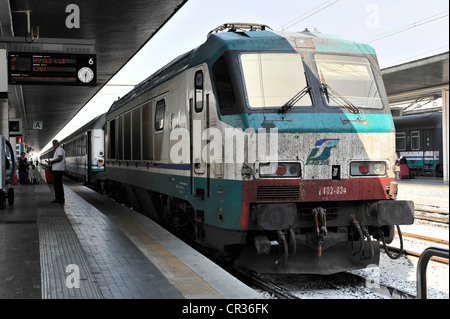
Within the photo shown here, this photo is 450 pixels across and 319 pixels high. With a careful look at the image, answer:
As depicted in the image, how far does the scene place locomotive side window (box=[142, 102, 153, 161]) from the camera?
9945 mm

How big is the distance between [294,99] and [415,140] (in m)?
24.4

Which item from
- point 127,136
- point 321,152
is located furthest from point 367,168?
point 127,136

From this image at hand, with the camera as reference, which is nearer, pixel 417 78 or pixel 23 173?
pixel 417 78

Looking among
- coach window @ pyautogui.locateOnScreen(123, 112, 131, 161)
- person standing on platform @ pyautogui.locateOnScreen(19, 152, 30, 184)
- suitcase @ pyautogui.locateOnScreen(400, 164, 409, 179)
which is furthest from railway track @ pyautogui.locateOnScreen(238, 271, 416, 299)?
suitcase @ pyautogui.locateOnScreen(400, 164, 409, 179)

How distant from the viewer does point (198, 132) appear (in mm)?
7113

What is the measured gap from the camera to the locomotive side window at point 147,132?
9.95m

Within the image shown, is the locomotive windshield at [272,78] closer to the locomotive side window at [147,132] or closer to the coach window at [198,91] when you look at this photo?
the coach window at [198,91]

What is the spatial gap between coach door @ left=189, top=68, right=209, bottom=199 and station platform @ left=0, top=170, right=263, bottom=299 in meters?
0.91

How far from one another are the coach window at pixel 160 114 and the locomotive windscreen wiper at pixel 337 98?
3.30 metres

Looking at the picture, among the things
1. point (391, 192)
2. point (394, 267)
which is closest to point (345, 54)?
point (391, 192)

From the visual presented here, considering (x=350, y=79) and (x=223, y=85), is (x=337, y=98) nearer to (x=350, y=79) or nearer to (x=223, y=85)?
(x=350, y=79)

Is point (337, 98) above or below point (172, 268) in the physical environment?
above

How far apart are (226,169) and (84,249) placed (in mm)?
2558

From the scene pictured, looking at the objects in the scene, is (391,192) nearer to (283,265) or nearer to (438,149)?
(283,265)
